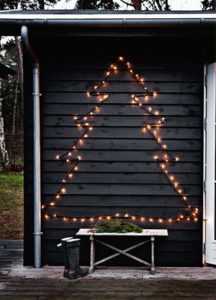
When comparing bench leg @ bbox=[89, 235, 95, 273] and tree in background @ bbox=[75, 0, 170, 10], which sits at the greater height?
tree in background @ bbox=[75, 0, 170, 10]

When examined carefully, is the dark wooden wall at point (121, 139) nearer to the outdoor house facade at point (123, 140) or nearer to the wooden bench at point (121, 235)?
the outdoor house facade at point (123, 140)

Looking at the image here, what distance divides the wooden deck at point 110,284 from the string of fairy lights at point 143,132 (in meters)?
0.58

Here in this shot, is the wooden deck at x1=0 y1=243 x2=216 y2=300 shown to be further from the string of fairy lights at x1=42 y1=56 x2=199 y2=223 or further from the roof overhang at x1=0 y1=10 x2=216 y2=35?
the roof overhang at x1=0 y1=10 x2=216 y2=35

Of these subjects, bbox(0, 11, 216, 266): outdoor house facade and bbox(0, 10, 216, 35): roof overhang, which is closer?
bbox(0, 10, 216, 35): roof overhang

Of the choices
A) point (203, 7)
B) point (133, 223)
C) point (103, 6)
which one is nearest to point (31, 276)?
point (133, 223)

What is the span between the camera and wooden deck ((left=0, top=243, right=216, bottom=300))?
11.0ft

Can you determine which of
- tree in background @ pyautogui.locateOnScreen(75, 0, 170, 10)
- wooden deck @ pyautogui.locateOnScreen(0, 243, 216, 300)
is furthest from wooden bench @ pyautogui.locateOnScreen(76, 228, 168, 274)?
tree in background @ pyautogui.locateOnScreen(75, 0, 170, 10)

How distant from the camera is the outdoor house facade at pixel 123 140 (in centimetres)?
423

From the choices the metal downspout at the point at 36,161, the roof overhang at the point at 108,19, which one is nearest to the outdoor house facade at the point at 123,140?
the metal downspout at the point at 36,161

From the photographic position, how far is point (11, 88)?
1848cm

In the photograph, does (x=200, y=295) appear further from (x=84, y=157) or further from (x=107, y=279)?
(x=84, y=157)

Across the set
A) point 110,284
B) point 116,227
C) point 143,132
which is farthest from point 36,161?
point 110,284

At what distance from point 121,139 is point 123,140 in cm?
3

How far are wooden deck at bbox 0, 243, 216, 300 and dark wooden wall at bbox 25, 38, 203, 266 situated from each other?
0.80ft
